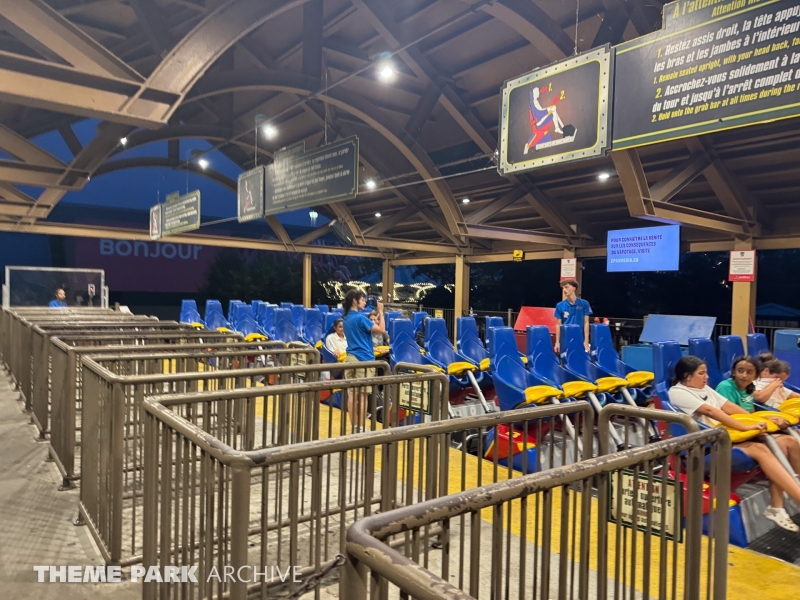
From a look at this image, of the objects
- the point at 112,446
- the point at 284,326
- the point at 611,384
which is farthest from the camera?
the point at 284,326

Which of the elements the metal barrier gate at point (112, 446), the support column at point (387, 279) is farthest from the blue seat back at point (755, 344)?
the support column at point (387, 279)

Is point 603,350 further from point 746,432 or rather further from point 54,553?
→ point 54,553

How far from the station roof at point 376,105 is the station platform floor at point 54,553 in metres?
2.65

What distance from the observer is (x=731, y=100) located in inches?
139

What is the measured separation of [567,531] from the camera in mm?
1490

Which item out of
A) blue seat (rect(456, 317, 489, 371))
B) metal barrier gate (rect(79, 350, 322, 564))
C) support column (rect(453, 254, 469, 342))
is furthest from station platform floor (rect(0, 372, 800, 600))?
support column (rect(453, 254, 469, 342))

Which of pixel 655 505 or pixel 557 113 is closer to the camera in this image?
pixel 655 505

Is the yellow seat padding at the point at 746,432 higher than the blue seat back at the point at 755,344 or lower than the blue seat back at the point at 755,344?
lower

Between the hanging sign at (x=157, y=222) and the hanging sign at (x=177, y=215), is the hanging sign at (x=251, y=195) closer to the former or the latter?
the hanging sign at (x=177, y=215)

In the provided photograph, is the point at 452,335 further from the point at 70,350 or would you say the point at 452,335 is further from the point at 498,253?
the point at 70,350

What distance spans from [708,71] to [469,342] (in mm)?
4114

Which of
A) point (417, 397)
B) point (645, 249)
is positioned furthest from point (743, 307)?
point (417, 397)

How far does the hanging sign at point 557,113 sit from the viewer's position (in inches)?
168

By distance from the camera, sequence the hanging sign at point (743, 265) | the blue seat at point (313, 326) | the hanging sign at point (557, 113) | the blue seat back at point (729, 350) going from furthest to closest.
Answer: the hanging sign at point (743, 265) < the blue seat at point (313, 326) < the blue seat back at point (729, 350) < the hanging sign at point (557, 113)
